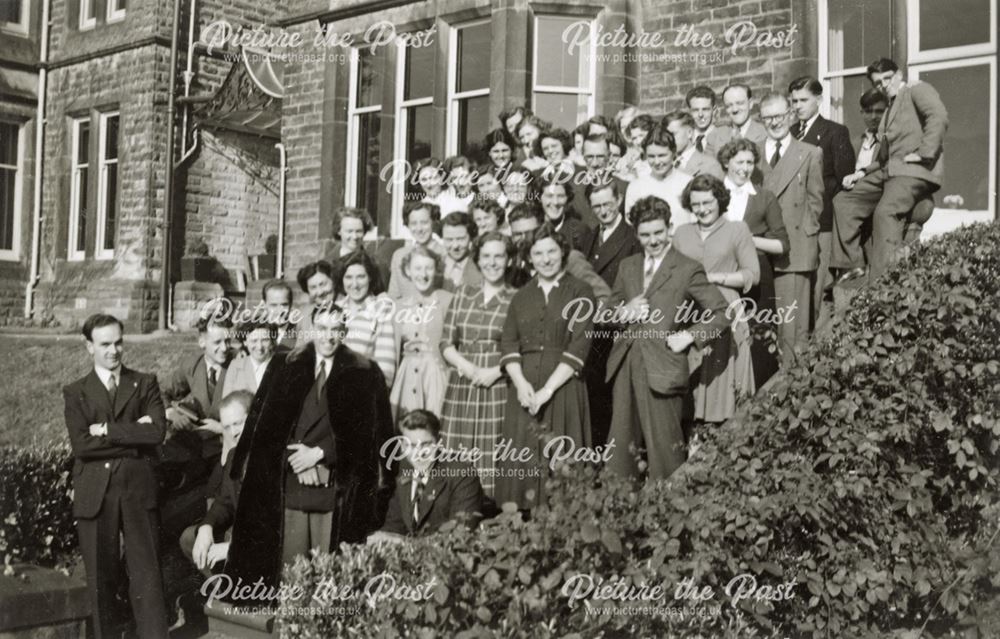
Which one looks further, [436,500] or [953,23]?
[953,23]

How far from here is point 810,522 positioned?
5.39m

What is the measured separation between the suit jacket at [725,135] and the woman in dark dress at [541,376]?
8.56 ft

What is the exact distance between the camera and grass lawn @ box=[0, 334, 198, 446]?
9727 mm

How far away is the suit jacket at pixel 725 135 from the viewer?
8011 mm

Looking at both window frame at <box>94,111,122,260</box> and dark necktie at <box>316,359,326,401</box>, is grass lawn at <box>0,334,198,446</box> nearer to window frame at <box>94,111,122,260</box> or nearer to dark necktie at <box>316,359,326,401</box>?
dark necktie at <box>316,359,326,401</box>

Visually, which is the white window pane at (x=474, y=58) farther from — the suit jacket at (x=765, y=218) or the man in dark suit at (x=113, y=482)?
the man in dark suit at (x=113, y=482)

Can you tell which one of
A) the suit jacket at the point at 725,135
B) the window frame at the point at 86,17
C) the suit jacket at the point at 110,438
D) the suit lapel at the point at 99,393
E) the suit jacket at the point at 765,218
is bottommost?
the suit jacket at the point at 110,438

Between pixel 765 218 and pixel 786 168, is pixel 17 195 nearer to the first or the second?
pixel 786 168

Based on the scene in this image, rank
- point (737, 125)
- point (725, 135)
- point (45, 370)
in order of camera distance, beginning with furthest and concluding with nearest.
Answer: point (45, 370) → point (725, 135) → point (737, 125)

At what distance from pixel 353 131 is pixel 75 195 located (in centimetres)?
628

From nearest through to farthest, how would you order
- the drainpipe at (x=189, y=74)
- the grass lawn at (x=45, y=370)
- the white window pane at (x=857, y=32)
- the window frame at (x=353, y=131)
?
the white window pane at (x=857, y=32) → the grass lawn at (x=45, y=370) → the window frame at (x=353, y=131) → the drainpipe at (x=189, y=74)

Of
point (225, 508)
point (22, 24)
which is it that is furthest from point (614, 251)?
point (22, 24)

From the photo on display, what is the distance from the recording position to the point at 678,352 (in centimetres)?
586

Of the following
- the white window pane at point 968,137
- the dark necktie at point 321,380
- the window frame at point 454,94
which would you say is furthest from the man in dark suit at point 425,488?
the window frame at point 454,94
